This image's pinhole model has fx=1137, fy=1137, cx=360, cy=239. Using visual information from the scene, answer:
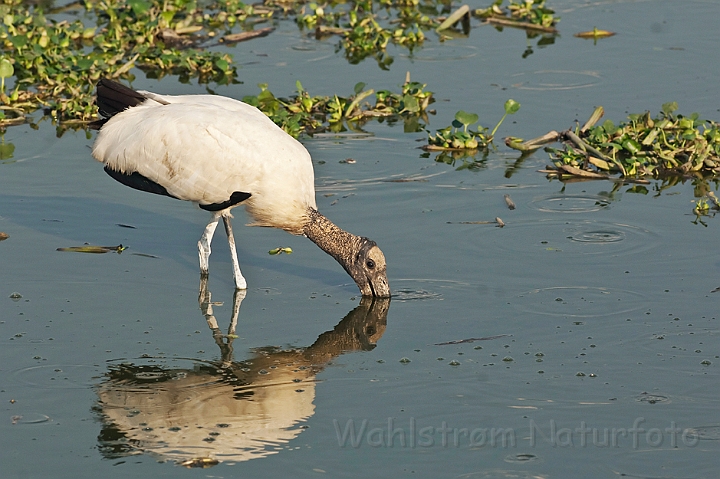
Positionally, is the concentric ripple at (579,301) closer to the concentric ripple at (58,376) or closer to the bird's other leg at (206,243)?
the bird's other leg at (206,243)

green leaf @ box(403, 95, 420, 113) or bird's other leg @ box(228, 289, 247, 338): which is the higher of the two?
green leaf @ box(403, 95, 420, 113)

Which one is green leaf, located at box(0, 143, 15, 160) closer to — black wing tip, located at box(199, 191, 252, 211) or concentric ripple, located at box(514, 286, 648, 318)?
black wing tip, located at box(199, 191, 252, 211)

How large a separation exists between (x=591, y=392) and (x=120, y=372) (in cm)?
252

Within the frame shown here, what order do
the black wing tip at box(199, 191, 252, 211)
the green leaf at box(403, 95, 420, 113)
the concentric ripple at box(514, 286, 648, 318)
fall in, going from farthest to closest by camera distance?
the green leaf at box(403, 95, 420, 113)
the black wing tip at box(199, 191, 252, 211)
the concentric ripple at box(514, 286, 648, 318)

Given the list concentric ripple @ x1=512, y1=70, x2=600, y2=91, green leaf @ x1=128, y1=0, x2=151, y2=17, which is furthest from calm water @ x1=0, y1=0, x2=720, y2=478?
green leaf @ x1=128, y1=0, x2=151, y2=17

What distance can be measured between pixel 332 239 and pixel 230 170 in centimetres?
80

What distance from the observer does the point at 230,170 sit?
720 centimetres

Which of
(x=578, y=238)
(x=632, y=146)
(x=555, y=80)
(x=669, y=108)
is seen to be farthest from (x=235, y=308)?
(x=555, y=80)

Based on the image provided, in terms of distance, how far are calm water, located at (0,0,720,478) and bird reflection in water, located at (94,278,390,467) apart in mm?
15

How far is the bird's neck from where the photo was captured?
287 inches

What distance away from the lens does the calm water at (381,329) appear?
5375 millimetres

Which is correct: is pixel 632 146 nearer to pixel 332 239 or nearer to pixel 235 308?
pixel 332 239

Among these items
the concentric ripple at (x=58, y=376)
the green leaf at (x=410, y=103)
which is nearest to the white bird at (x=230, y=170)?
the concentric ripple at (x=58, y=376)

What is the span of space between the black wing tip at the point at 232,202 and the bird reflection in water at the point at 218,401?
858 mm
